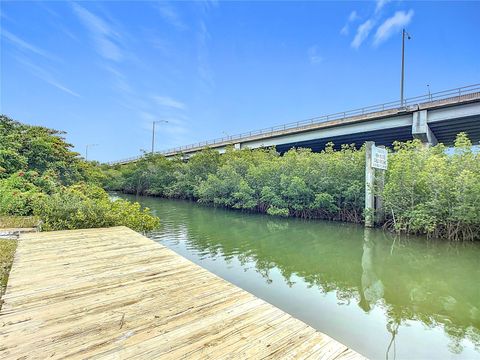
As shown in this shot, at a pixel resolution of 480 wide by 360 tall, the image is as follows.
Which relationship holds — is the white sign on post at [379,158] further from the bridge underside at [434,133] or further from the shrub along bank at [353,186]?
the bridge underside at [434,133]

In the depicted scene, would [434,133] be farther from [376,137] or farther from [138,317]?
[138,317]

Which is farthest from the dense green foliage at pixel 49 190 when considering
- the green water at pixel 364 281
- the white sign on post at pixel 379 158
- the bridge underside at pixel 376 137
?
the bridge underside at pixel 376 137

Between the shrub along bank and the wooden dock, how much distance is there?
8.44 metres

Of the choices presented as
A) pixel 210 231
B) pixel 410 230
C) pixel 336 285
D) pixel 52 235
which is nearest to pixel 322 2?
pixel 410 230

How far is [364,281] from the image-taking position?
202 inches

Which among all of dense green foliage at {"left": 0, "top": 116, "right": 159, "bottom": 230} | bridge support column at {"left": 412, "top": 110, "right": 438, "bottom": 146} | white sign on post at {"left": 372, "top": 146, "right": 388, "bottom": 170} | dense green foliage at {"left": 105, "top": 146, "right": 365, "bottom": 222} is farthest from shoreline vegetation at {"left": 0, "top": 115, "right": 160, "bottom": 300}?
bridge support column at {"left": 412, "top": 110, "right": 438, "bottom": 146}

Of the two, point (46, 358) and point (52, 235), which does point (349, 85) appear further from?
point (46, 358)

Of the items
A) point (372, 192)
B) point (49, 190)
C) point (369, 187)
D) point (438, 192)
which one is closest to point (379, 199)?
Answer: point (372, 192)

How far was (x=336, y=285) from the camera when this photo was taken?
4.90m

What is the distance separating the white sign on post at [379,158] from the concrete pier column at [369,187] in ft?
0.47

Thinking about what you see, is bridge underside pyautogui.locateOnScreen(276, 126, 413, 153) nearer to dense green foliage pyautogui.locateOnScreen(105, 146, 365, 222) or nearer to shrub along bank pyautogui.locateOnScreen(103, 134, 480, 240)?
dense green foliage pyautogui.locateOnScreen(105, 146, 365, 222)

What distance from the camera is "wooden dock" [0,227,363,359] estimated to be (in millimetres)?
1707

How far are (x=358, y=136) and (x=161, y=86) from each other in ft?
58.3

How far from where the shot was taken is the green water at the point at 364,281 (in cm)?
324
